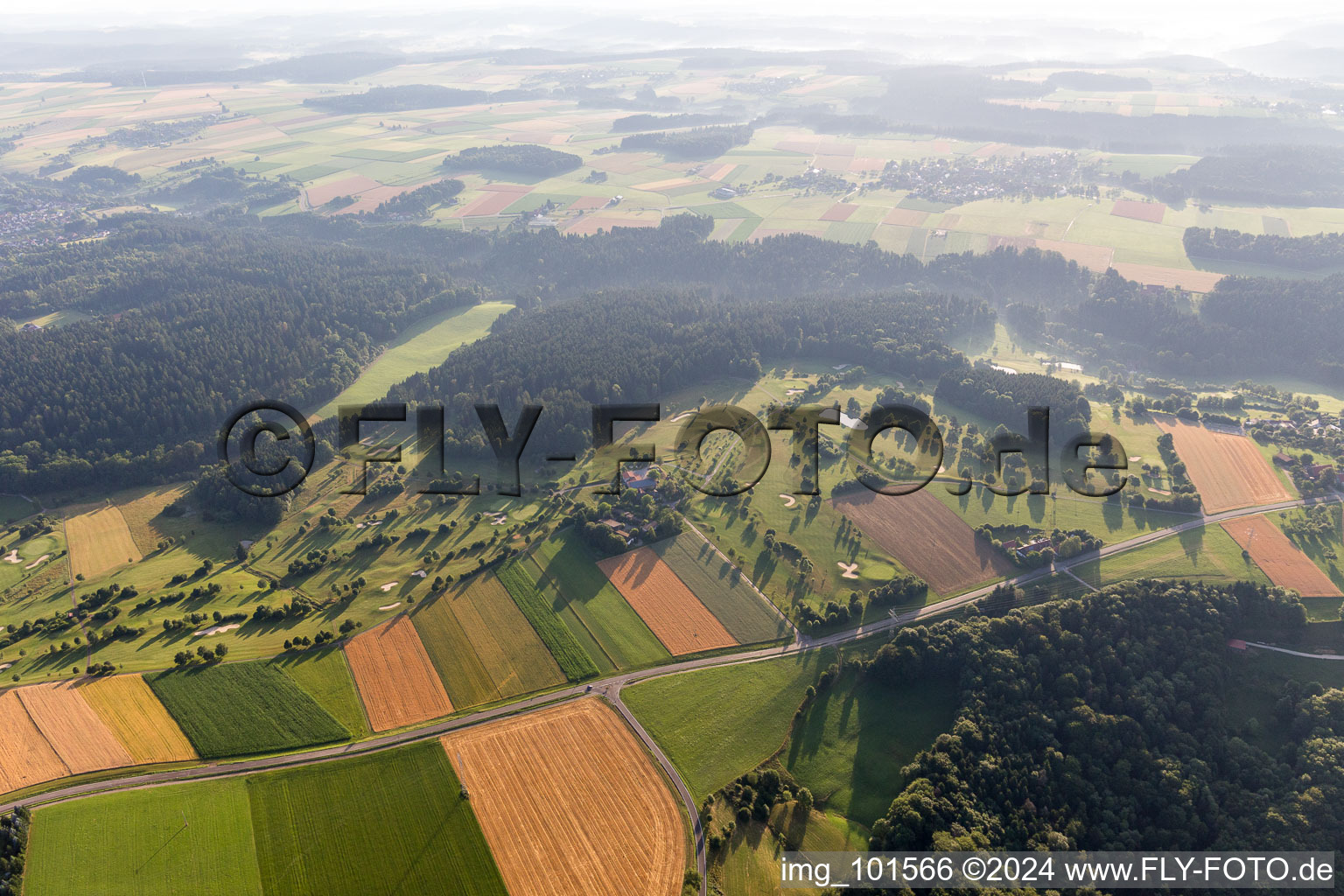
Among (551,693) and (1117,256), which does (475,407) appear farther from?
(1117,256)

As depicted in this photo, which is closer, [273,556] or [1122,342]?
[273,556]

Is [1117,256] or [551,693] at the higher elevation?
[1117,256]

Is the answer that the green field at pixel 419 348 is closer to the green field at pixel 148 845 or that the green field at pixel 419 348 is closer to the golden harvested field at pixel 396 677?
the golden harvested field at pixel 396 677

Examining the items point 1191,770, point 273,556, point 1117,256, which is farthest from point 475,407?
point 1117,256

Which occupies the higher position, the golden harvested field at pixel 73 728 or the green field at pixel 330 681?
the golden harvested field at pixel 73 728

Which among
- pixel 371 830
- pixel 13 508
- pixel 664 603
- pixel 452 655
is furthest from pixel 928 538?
pixel 13 508

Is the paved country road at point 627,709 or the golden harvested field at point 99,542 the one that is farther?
the golden harvested field at point 99,542

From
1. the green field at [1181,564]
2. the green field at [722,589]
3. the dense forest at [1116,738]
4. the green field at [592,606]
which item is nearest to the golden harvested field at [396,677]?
the green field at [592,606]
